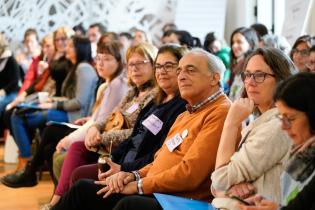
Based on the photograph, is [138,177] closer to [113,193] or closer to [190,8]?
[113,193]

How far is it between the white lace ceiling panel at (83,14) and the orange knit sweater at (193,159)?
18.9 ft

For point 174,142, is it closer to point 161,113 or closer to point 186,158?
point 186,158

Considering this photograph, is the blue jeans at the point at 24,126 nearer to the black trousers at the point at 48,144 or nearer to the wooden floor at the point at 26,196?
the wooden floor at the point at 26,196

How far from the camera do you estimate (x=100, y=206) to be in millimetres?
2859

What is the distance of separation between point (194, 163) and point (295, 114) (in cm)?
77

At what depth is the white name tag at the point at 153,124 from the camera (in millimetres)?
3102

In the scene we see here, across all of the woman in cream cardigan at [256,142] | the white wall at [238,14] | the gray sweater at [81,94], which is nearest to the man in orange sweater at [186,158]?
the woman in cream cardigan at [256,142]

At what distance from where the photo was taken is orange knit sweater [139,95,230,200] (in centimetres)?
254

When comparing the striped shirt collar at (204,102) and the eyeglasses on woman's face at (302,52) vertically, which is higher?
the eyeglasses on woman's face at (302,52)

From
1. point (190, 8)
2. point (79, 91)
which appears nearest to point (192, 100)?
point (79, 91)

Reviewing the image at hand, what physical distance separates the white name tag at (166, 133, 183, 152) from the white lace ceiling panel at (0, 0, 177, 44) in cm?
574

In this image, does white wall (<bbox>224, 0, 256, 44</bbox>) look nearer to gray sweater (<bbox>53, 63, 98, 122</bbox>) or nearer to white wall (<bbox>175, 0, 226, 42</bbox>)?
white wall (<bbox>175, 0, 226, 42</bbox>)

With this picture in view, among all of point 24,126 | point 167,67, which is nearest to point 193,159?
point 167,67

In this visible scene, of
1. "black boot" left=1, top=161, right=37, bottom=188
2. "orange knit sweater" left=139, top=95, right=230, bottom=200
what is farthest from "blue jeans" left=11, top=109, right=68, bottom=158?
"orange knit sweater" left=139, top=95, right=230, bottom=200
